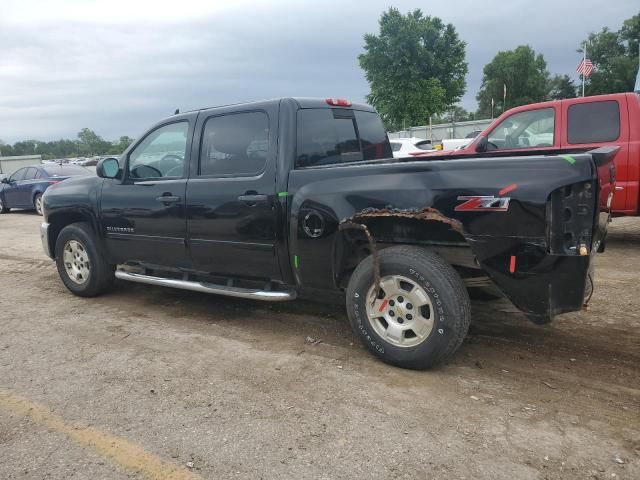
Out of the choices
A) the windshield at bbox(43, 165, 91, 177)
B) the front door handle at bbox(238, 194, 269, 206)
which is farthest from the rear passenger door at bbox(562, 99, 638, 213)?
the windshield at bbox(43, 165, 91, 177)

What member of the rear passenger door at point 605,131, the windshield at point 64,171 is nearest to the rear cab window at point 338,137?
the rear passenger door at point 605,131

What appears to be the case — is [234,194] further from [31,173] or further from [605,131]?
[31,173]

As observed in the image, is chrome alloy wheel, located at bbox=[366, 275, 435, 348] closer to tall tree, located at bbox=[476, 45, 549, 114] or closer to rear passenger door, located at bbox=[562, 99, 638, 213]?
rear passenger door, located at bbox=[562, 99, 638, 213]

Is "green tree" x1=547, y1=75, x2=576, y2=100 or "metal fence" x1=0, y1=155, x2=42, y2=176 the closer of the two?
"metal fence" x1=0, y1=155, x2=42, y2=176

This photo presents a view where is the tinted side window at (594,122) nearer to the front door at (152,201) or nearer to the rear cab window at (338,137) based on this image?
the rear cab window at (338,137)

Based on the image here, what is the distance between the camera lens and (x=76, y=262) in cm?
573

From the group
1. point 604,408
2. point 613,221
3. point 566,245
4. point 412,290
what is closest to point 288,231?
point 412,290

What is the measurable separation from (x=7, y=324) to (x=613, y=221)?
9305mm

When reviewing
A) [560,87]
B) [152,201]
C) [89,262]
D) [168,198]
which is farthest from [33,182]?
[560,87]

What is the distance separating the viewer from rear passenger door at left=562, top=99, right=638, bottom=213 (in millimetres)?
6688

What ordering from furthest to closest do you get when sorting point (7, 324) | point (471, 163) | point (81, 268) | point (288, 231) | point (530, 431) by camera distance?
point (81, 268)
point (7, 324)
point (288, 231)
point (471, 163)
point (530, 431)

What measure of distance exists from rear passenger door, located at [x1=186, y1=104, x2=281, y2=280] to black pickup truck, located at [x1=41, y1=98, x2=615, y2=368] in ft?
0.04

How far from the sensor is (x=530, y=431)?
9.11ft

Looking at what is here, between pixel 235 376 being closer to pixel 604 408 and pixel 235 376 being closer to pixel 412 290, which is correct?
pixel 412 290
